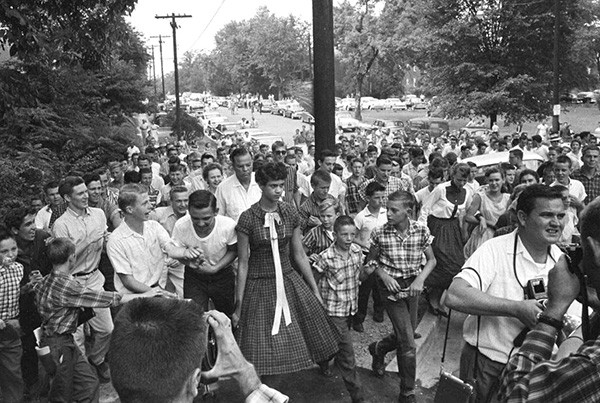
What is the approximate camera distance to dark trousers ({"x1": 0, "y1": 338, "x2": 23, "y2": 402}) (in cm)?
486

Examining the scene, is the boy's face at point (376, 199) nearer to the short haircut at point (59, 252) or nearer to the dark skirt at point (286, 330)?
the dark skirt at point (286, 330)

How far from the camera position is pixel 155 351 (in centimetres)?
192

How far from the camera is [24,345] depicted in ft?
17.7

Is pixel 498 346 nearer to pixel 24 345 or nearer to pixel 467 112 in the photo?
pixel 24 345

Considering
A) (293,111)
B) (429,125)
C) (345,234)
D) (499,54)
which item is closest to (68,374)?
(345,234)

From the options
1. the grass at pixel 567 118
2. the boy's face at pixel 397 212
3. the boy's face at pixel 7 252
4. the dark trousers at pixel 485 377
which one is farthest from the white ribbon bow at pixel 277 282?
the grass at pixel 567 118

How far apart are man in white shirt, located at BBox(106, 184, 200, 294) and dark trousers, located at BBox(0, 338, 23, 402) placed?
91cm

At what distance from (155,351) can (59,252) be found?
9.21 ft

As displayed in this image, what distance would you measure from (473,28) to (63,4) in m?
25.1

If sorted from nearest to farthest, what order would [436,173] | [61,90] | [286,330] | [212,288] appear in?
[286,330] → [212,288] → [436,173] → [61,90]

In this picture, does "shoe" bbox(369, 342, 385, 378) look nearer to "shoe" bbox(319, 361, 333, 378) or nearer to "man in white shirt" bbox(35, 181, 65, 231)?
"shoe" bbox(319, 361, 333, 378)

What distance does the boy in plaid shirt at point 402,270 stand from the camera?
4965 mm

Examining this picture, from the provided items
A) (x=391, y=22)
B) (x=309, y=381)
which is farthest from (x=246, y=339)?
(x=391, y=22)

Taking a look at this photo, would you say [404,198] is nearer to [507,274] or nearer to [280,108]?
[507,274]
